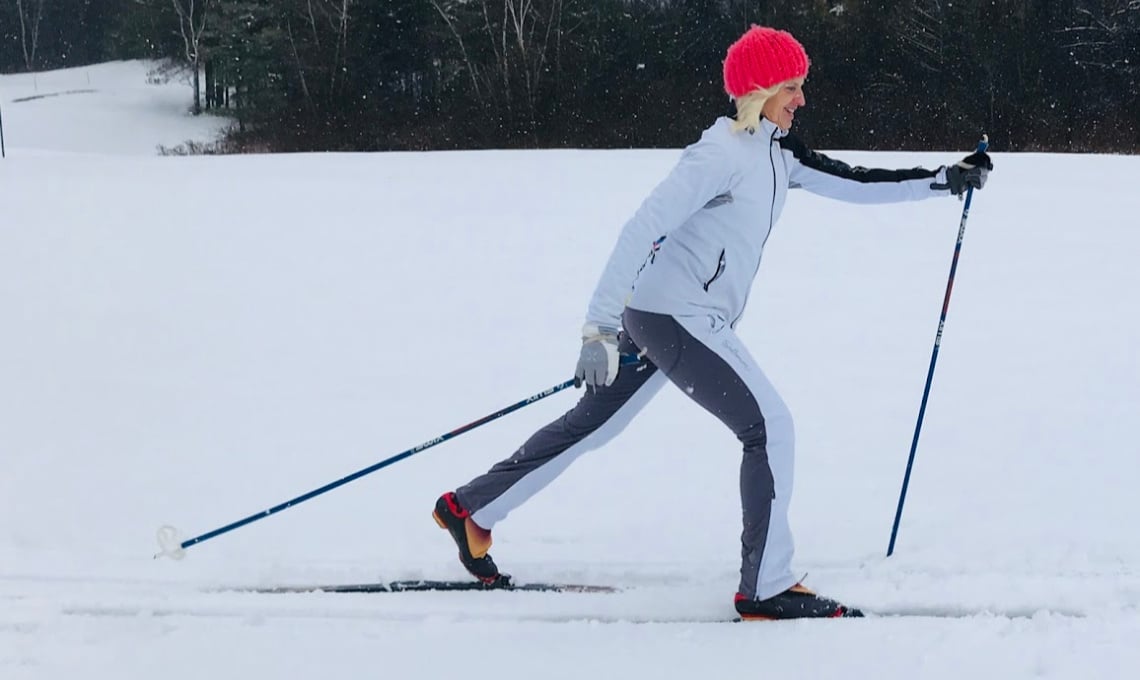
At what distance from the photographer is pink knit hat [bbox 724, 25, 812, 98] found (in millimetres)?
2660

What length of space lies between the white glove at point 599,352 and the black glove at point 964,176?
1184 millimetres

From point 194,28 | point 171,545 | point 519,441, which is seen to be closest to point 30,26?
point 194,28

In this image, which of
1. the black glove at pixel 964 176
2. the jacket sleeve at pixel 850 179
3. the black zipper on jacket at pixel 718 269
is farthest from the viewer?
the black glove at pixel 964 176

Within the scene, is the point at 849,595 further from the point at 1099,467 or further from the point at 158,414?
the point at 158,414

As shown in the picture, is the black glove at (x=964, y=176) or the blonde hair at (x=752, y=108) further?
the black glove at (x=964, y=176)

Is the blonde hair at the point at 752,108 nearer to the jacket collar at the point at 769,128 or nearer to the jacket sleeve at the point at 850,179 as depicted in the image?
the jacket collar at the point at 769,128

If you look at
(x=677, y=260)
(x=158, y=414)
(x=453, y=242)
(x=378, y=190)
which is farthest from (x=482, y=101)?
(x=677, y=260)

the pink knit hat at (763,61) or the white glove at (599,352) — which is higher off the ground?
the pink knit hat at (763,61)

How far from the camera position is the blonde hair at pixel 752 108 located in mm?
2674

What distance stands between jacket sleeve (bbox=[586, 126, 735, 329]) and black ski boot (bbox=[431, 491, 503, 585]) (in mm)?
851

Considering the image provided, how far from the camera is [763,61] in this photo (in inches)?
105

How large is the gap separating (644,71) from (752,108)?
78.7ft

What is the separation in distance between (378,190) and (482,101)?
15837 millimetres

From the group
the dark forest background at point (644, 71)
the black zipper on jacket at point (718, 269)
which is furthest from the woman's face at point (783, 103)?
the dark forest background at point (644, 71)
